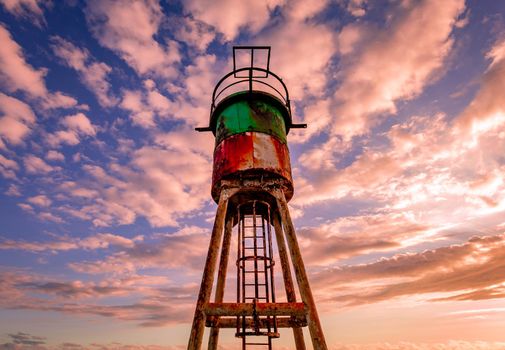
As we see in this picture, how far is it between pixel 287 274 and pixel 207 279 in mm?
2985

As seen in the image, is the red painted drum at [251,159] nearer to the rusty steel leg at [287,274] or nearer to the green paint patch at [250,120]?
the green paint patch at [250,120]

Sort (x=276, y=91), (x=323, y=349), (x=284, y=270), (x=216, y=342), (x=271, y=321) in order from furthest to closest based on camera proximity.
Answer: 1. (x=276, y=91)
2. (x=284, y=270)
3. (x=216, y=342)
4. (x=271, y=321)
5. (x=323, y=349)

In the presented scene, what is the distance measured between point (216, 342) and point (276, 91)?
24.5 feet

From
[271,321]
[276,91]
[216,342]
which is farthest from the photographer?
[276,91]

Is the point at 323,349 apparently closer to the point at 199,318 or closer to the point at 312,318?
the point at 312,318

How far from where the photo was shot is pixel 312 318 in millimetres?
5812

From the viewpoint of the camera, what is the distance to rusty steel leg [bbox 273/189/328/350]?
5.62m

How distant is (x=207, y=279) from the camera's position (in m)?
6.19

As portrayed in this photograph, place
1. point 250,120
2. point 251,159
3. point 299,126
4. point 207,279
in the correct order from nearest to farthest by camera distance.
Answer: point 207,279 < point 251,159 < point 250,120 < point 299,126

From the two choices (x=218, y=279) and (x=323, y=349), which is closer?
(x=323, y=349)

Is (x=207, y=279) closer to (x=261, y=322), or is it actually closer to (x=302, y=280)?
(x=302, y=280)

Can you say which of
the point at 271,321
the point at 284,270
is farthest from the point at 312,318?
the point at 284,270

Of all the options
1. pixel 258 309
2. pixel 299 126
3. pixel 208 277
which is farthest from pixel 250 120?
pixel 258 309

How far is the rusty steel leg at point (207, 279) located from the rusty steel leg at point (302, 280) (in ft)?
4.65
